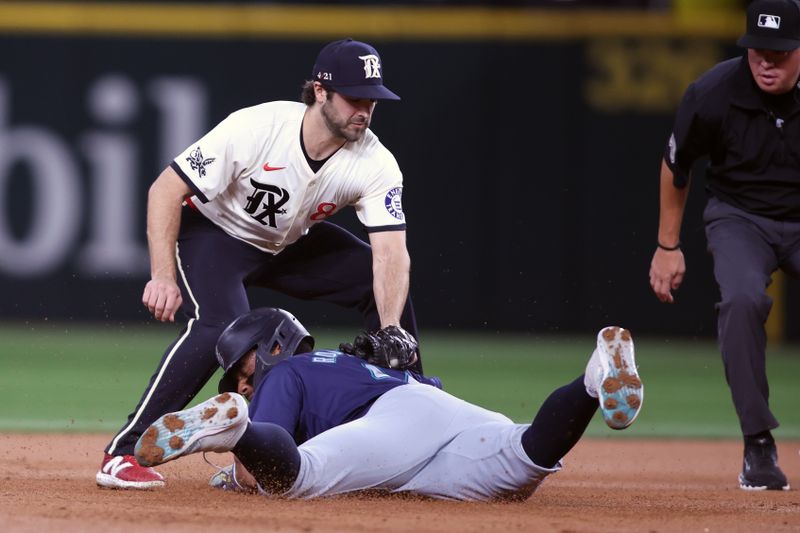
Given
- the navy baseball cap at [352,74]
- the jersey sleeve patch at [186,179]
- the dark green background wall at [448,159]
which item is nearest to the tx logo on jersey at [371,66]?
the navy baseball cap at [352,74]

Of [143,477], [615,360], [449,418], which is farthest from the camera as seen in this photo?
[143,477]

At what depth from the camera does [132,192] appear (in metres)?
11.6

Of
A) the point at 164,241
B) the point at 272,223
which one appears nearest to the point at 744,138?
the point at 272,223

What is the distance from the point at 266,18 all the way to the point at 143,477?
7465mm

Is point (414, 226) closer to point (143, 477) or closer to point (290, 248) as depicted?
point (290, 248)

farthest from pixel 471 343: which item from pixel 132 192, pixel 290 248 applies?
pixel 290 248

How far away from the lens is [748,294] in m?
5.28

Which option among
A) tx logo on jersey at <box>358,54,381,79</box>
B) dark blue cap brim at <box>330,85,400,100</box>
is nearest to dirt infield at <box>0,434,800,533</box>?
dark blue cap brim at <box>330,85,400,100</box>

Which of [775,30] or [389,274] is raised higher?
[775,30]

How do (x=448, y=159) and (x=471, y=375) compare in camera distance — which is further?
(x=448, y=159)

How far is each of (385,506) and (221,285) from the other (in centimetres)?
125

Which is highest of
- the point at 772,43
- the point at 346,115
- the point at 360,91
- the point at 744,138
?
the point at 772,43

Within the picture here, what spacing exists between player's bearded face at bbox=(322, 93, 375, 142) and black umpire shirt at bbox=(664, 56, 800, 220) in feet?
4.24

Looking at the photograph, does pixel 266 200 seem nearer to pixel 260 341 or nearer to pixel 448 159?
pixel 260 341
